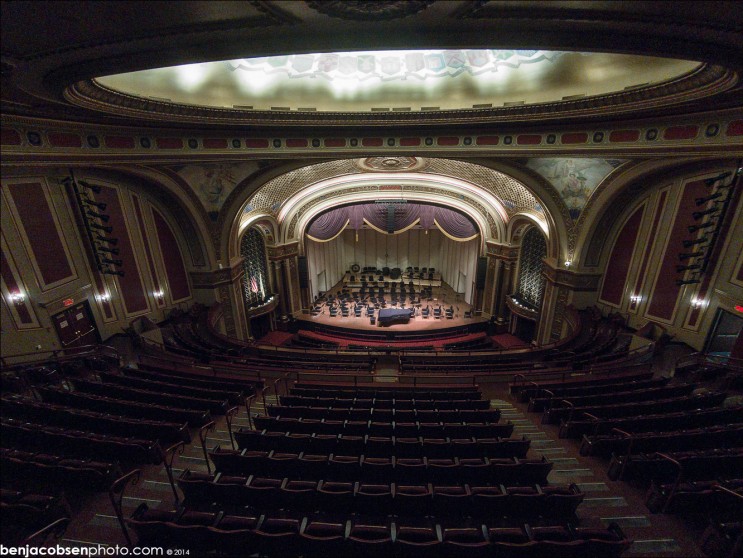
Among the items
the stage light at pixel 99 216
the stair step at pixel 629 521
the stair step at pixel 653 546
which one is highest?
the stage light at pixel 99 216

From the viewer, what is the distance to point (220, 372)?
342 inches

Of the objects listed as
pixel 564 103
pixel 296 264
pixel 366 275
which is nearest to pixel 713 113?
pixel 564 103

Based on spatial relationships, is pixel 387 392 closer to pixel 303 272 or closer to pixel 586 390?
pixel 586 390

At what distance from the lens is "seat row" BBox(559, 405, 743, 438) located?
16.6 ft

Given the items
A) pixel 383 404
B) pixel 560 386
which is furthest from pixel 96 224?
pixel 560 386

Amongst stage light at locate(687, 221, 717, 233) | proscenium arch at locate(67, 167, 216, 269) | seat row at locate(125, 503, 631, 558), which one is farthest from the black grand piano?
seat row at locate(125, 503, 631, 558)

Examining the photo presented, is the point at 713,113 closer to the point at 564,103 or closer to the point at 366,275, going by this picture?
the point at 564,103

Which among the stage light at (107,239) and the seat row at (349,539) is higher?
the stage light at (107,239)

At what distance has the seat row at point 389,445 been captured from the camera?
4527 mm

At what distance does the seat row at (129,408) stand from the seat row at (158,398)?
0.24 meters

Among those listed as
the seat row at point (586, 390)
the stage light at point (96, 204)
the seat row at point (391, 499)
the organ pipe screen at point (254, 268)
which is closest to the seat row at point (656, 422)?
the seat row at point (586, 390)

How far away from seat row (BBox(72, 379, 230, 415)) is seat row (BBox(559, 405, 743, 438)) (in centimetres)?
572

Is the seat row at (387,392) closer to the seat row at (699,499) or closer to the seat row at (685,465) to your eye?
the seat row at (685,465)

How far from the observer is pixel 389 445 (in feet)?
14.9
